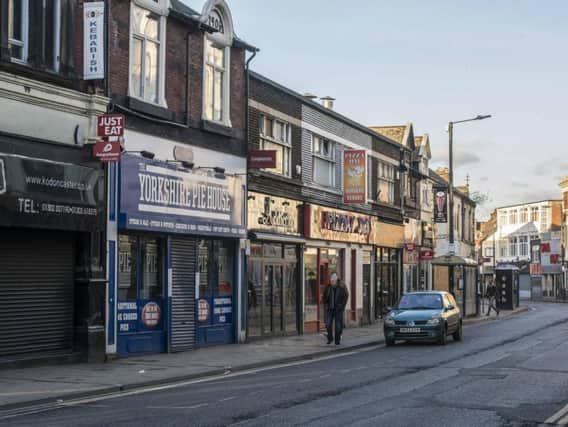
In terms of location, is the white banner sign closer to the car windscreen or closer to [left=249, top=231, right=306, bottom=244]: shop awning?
[left=249, top=231, right=306, bottom=244]: shop awning

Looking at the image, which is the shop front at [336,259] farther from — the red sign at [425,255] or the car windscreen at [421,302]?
the red sign at [425,255]

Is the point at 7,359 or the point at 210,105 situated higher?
the point at 210,105

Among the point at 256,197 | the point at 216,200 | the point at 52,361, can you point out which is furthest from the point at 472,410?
the point at 256,197

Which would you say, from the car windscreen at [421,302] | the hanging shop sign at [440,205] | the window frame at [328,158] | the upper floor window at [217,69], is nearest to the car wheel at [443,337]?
the car windscreen at [421,302]

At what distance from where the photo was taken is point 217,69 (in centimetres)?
2616

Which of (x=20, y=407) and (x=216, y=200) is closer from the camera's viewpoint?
(x=20, y=407)

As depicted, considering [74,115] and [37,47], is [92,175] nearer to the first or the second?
[74,115]

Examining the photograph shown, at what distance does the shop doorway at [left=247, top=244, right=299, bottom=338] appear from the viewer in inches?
1106

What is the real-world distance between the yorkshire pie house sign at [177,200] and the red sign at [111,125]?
143 cm

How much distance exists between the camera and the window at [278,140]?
29.4 metres

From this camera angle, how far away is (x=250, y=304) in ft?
91.2

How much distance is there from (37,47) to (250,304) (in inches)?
442

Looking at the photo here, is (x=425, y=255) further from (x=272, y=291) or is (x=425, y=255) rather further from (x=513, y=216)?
(x=513, y=216)

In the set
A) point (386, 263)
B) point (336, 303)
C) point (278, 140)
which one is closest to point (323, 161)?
point (278, 140)
